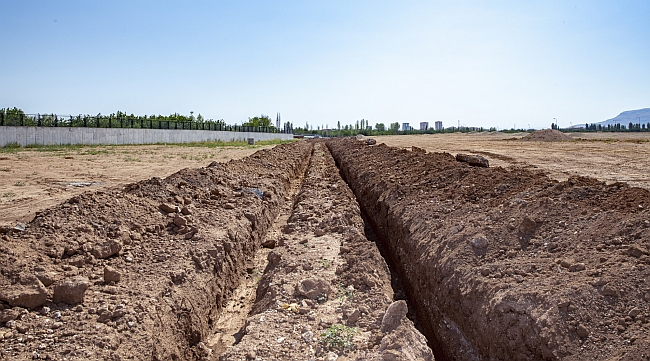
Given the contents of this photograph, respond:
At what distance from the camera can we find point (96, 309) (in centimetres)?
408

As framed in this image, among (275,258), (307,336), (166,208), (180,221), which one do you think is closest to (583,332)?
(307,336)

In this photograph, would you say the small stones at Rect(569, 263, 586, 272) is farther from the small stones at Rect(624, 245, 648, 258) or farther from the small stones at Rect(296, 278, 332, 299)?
the small stones at Rect(296, 278, 332, 299)

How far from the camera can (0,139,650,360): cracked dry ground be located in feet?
12.1

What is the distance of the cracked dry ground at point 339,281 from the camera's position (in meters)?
3.70

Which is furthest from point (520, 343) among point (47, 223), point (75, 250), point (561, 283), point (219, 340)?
point (47, 223)

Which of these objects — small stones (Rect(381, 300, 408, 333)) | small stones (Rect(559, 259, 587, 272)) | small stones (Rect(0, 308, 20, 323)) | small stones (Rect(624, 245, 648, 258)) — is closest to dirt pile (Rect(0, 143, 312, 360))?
small stones (Rect(0, 308, 20, 323))

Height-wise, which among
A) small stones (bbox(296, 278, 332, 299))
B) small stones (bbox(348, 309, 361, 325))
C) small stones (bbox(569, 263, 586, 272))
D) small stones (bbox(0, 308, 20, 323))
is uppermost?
small stones (bbox(569, 263, 586, 272))

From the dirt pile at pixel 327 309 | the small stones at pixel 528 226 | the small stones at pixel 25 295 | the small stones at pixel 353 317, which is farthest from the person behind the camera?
the small stones at pixel 528 226

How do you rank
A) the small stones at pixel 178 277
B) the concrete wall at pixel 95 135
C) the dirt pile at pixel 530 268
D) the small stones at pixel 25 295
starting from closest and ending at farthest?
the dirt pile at pixel 530 268
the small stones at pixel 25 295
the small stones at pixel 178 277
the concrete wall at pixel 95 135

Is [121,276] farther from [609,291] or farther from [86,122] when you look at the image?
[86,122]

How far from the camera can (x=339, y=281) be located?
5664mm

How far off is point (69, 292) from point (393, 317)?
2.83 meters

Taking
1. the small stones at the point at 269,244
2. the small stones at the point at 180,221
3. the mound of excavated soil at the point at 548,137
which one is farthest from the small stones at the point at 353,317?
the mound of excavated soil at the point at 548,137

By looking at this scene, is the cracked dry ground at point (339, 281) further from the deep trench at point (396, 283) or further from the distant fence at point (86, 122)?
the distant fence at point (86, 122)
